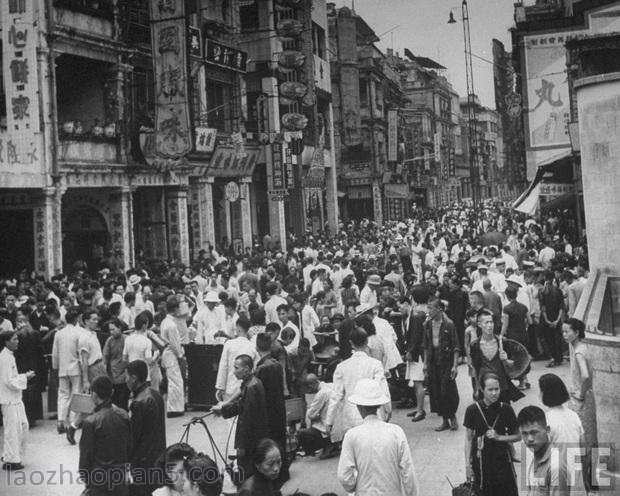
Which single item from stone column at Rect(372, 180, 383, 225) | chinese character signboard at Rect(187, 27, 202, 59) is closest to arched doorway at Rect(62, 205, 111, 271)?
chinese character signboard at Rect(187, 27, 202, 59)

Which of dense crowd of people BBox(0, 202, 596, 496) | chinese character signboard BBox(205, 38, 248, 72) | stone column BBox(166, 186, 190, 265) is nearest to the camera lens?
dense crowd of people BBox(0, 202, 596, 496)

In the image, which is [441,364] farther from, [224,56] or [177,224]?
[224,56]

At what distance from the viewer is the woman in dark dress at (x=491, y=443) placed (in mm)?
6051

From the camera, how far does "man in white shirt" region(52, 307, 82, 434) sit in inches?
414

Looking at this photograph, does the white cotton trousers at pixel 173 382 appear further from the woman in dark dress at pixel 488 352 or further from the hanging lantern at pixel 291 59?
the hanging lantern at pixel 291 59

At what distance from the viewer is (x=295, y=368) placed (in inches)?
406

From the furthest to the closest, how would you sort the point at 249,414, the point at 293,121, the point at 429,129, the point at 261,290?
the point at 429,129 < the point at 293,121 < the point at 261,290 < the point at 249,414

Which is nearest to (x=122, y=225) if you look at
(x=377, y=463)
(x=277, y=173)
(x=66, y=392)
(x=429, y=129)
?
(x=277, y=173)

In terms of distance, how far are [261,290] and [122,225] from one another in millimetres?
7189

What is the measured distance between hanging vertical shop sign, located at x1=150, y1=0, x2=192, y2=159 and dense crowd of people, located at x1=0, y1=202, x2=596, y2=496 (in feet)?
16.6

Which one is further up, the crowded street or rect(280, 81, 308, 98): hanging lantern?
rect(280, 81, 308, 98): hanging lantern

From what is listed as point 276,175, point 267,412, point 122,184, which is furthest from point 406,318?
point 276,175

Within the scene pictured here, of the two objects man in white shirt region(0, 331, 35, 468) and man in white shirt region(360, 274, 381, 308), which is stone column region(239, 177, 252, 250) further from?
man in white shirt region(0, 331, 35, 468)

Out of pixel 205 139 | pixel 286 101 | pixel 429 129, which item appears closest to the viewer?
pixel 205 139
